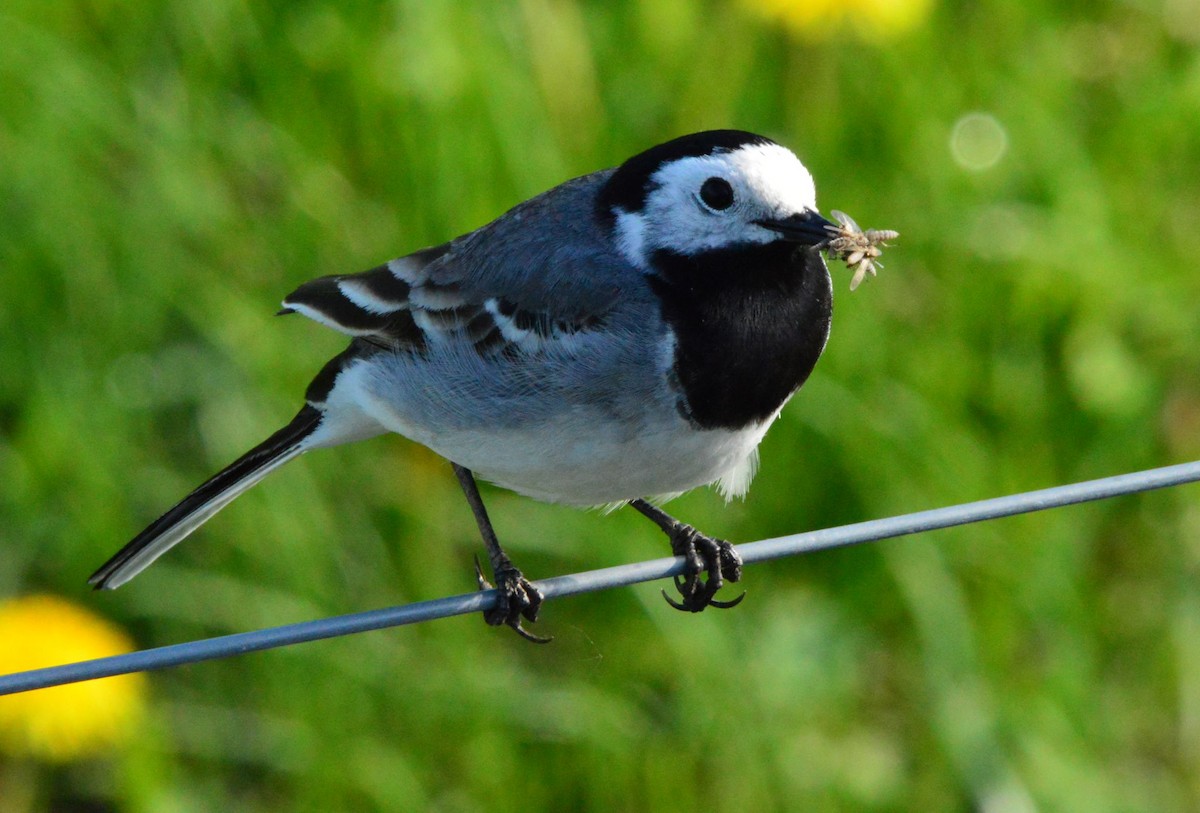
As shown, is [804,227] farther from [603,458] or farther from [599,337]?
[603,458]

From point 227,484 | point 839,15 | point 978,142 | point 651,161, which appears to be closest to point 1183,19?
point 978,142

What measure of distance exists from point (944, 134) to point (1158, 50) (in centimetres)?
104

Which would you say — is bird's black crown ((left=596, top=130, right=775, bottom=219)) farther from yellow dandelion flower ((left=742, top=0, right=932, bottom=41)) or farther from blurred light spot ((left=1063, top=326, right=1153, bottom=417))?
blurred light spot ((left=1063, top=326, right=1153, bottom=417))

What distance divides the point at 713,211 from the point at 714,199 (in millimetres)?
24

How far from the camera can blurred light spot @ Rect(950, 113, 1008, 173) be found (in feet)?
15.8

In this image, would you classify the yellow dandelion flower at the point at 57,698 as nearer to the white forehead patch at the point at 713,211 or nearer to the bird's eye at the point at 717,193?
the white forehead patch at the point at 713,211

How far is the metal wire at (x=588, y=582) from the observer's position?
224cm

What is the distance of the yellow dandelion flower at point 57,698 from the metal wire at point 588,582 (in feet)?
4.28

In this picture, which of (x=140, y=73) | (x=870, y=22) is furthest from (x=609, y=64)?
(x=140, y=73)

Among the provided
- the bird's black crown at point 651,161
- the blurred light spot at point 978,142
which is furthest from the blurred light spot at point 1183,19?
the bird's black crown at point 651,161

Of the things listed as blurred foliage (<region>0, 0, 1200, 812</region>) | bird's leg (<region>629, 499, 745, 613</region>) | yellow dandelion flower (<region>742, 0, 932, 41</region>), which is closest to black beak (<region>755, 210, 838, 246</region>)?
bird's leg (<region>629, 499, 745, 613</region>)

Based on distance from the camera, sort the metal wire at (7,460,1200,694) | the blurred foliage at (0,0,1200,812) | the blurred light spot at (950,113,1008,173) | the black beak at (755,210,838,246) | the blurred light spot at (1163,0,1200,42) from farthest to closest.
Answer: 1. the blurred light spot at (1163,0,1200,42)
2. the blurred light spot at (950,113,1008,173)
3. the blurred foliage at (0,0,1200,812)
4. the black beak at (755,210,838,246)
5. the metal wire at (7,460,1200,694)

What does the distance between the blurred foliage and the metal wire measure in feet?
4.18

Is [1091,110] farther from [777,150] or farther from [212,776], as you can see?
[212,776]
